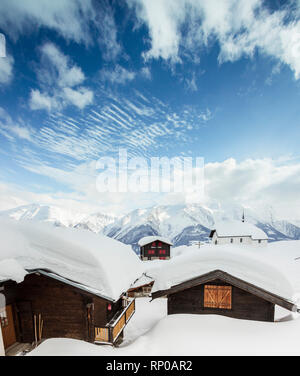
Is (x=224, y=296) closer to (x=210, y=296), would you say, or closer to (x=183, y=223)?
(x=210, y=296)

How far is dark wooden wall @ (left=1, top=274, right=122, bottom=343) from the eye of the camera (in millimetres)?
8180

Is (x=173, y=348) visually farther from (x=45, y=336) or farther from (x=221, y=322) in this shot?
(x=45, y=336)

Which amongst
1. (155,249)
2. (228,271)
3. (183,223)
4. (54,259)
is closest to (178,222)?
(183,223)

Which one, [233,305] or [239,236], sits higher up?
[233,305]

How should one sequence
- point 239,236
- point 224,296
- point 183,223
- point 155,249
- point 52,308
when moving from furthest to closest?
point 183,223
point 239,236
point 155,249
point 224,296
point 52,308

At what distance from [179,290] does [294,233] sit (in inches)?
8271

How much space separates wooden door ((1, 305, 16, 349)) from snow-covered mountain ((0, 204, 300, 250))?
107871 mm

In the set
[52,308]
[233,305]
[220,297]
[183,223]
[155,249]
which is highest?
[220,297]

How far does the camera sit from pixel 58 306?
8.28 m

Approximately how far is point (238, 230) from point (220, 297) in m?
Answer: 41.3

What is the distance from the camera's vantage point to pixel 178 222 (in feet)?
485

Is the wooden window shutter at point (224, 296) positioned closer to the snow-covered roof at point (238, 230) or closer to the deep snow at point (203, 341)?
the deep snow at point (203, 341)

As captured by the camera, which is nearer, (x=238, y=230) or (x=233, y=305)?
(x=233, y=305)
